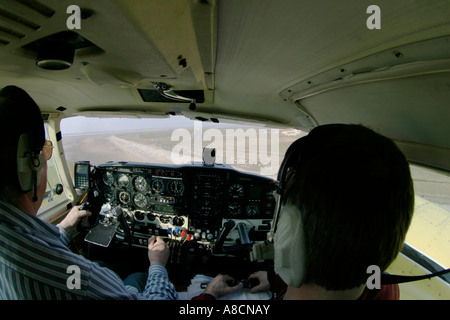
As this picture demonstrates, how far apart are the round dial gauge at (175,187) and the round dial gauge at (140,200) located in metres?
0.42

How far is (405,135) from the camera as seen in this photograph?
133 centimetres

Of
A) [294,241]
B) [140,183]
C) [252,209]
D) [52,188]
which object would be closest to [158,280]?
[294,241]

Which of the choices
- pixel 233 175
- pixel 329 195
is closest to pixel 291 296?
pixel 329 195

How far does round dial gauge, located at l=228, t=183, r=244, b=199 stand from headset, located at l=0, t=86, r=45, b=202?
6.69ft

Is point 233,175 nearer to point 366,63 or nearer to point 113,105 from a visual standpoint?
point 113,105

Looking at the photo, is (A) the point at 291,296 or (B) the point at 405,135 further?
(B) the point at 405,135

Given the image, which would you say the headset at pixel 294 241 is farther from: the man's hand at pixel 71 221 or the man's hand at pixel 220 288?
the man's hand at pixel 71 221

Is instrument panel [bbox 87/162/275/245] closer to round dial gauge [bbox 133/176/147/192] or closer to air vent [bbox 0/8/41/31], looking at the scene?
round dial gauge [bbox 133/176/147/192]

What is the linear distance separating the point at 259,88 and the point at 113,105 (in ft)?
5.89

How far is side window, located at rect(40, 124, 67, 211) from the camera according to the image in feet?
8.77

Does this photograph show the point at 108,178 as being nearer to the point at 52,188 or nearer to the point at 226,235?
the point at 52,188

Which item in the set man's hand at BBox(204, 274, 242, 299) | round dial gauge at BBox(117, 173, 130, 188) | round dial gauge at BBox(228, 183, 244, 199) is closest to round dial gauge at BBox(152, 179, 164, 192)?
round dial gauge at BBox(117, 173, 130, 188)

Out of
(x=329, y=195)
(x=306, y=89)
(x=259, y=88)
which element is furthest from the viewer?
(x=259, y=88)

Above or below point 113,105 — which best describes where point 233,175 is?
below
